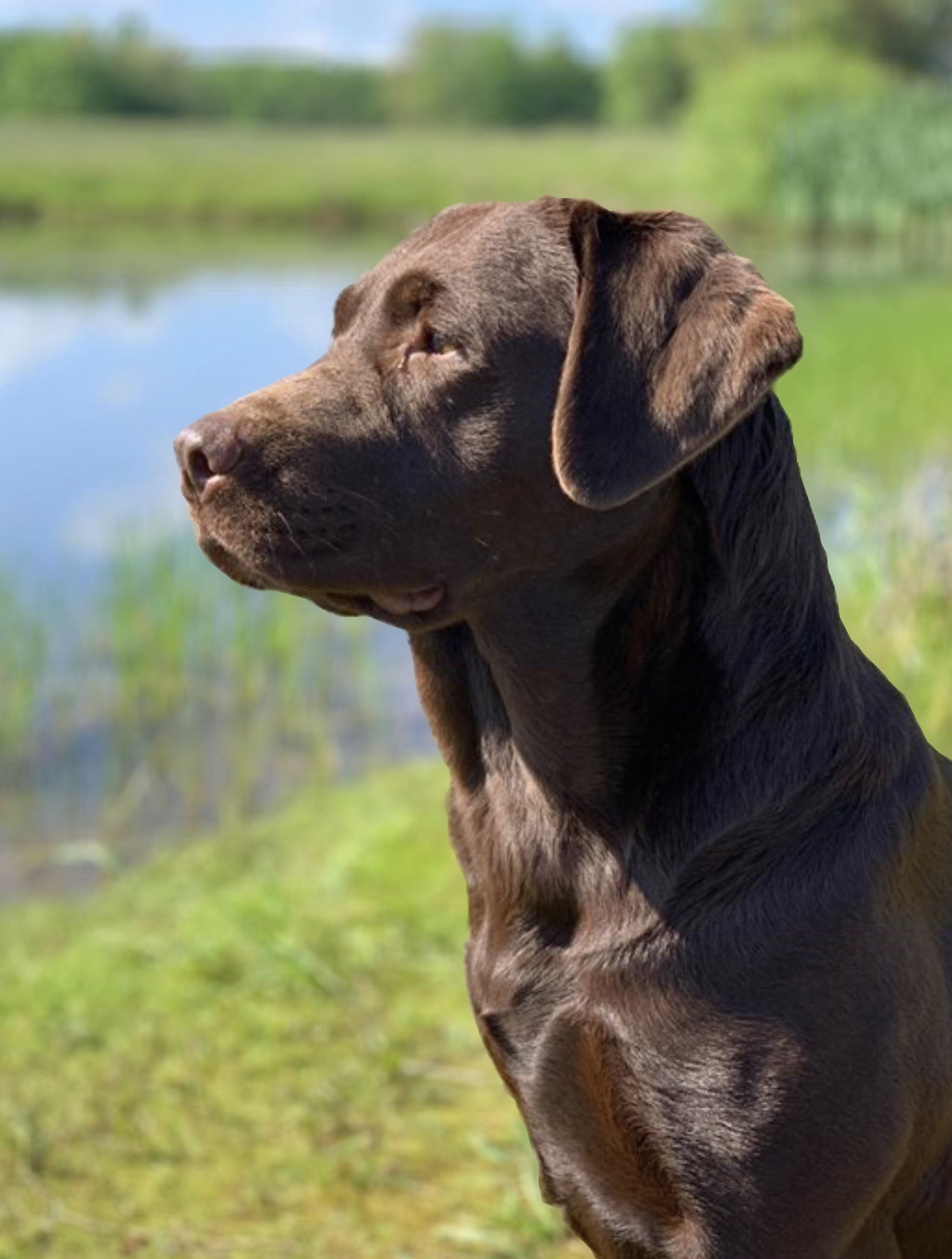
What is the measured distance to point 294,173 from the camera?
39844mm

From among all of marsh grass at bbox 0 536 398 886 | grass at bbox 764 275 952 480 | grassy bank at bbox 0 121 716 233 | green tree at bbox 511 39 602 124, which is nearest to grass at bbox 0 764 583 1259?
marsh grass at bbox 0 536 398 886

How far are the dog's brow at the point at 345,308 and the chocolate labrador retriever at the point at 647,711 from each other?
0.20ft

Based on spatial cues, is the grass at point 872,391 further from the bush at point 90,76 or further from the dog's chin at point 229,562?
the bush at point 90,76

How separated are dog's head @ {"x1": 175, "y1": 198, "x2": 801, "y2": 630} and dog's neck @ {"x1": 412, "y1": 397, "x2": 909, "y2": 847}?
0.08m

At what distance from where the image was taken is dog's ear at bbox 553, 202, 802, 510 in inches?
84.7

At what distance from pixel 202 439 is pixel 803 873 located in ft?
3.24

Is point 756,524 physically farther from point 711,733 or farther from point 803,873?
point 803,873

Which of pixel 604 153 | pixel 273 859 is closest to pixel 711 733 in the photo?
pixel 273 859

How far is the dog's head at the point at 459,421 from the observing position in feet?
7.46

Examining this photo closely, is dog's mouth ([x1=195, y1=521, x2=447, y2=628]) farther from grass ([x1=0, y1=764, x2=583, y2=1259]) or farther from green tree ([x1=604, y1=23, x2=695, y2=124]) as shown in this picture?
green tree ([x1=604, y1=23, x2=695, y2=124])

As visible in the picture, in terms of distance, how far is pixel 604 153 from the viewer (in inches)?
1949

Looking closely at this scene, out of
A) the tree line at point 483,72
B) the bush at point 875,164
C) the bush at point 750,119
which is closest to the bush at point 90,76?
the tree line at point 483,72

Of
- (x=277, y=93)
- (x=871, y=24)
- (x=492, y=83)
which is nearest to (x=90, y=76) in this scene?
(x=277, y=93)

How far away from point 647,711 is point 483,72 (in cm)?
6004
